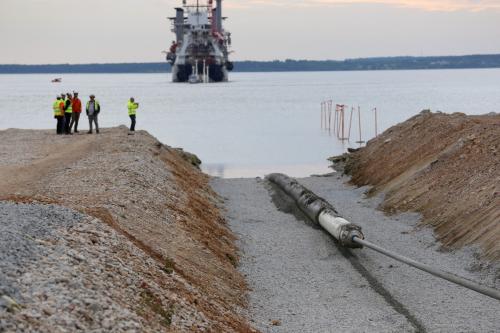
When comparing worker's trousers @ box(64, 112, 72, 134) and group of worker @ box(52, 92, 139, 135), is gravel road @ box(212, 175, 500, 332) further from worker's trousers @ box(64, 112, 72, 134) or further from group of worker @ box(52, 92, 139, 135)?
worker's trousers @ box(64, 112, 72, 134)

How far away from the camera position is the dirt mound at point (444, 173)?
2223 centimetres

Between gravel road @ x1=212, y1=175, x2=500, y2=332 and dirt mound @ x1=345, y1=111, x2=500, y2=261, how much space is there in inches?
30.1

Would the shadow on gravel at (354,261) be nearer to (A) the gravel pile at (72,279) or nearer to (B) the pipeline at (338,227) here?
(B) the pipeline at (338,227)

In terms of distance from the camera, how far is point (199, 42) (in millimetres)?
176000

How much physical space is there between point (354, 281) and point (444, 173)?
428 inches

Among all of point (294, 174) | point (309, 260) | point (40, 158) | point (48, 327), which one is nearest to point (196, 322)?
point (48, 327)

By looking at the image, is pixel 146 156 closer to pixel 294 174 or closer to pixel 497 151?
pixel 497 151

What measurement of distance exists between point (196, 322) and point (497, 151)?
17.6 metres

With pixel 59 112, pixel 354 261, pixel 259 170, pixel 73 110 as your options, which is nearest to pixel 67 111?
pixel 73 110

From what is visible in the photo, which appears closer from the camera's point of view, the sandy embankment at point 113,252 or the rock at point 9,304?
the rock at point 9,304

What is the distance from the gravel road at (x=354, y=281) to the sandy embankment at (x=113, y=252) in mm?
799

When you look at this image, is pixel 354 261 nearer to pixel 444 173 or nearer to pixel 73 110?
pixel 444 173

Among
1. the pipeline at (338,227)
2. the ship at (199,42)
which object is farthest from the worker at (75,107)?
the ship at (199,42)

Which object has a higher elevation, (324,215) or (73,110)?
(73,110)
